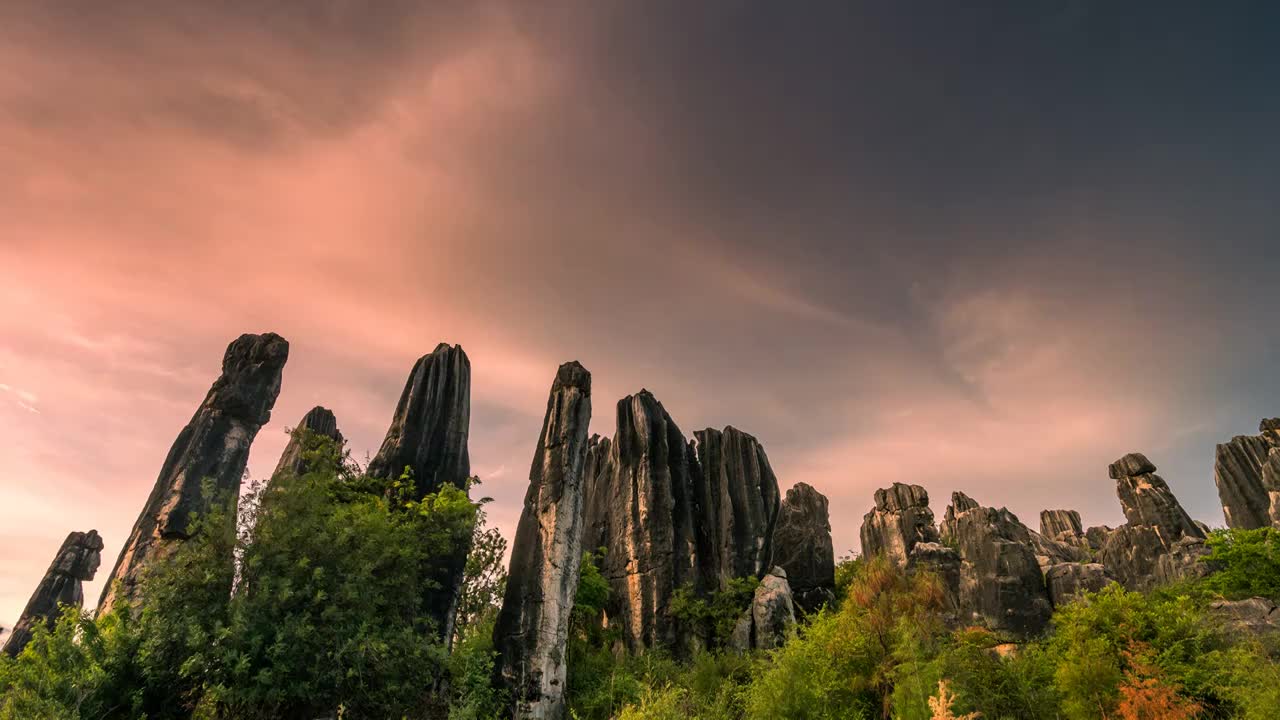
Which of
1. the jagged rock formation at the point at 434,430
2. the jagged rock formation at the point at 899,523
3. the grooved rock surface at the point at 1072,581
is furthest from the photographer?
the jagged rock formation at the point at 899,523

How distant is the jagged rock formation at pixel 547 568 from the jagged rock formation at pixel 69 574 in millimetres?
47024

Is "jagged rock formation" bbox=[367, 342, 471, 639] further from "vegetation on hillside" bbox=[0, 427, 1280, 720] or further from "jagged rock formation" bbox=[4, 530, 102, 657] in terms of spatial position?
"jagged rock formation" bbox=[4, 530, 102, 657]

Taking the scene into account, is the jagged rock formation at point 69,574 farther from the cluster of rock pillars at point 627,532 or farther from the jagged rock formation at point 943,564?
the jagged rock formation at point 943,564

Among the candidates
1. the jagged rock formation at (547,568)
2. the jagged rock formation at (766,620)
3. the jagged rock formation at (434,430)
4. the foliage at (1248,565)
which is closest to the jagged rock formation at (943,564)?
the jagged rock formation at (766,620)

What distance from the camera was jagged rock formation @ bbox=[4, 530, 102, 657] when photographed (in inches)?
1932

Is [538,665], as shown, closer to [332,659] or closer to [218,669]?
[332,659]

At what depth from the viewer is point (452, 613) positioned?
2738 cm

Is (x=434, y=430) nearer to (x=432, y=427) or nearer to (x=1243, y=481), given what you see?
(x=432, y=427)

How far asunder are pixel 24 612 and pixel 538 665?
161 feet

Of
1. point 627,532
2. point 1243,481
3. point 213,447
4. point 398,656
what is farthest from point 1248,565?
point 213,447

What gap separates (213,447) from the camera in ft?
119

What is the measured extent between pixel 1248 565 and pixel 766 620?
98.8ft

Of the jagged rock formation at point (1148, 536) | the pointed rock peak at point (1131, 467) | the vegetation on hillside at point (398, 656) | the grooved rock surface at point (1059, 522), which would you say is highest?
the grooved rock surface at point (1059, 522)

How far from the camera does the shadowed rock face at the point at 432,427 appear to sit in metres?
31.3
